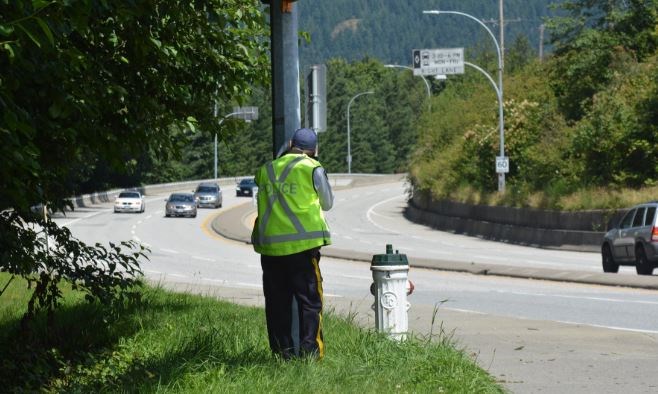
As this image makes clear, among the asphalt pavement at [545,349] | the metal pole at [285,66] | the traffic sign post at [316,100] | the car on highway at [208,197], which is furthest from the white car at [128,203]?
the metal pole at [285,66]

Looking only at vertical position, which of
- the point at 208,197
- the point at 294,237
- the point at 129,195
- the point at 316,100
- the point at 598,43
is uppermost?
the point at 598,43

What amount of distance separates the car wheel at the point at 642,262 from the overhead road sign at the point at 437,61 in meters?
41.5

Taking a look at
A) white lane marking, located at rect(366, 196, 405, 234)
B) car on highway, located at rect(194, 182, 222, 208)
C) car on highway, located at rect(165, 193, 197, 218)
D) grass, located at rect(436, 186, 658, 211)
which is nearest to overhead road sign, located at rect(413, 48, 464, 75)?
white lane marking, located at rect(366, 196, 405, 234)

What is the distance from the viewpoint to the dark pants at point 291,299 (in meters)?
8.84

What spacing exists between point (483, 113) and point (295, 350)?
184 ft

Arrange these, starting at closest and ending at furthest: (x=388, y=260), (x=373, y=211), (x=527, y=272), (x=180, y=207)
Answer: (x=388, y=260)
(x=527, y=272)
(x=180, y=207)
(x=373, y=211)

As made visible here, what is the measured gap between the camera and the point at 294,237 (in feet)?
28.7

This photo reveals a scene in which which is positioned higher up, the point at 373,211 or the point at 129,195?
the point at 129,195

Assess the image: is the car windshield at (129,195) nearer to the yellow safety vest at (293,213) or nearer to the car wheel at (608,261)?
the car wheel at (608,261)

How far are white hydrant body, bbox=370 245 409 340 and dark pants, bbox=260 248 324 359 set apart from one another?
1204mm

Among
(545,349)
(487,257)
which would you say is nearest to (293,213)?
(545,349)

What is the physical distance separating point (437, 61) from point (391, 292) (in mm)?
59021

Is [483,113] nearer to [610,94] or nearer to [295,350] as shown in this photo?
[610,94]

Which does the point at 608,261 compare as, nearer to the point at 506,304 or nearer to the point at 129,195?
the point at 506,304
